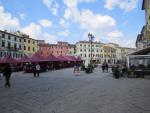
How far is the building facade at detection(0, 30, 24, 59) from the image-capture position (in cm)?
6888

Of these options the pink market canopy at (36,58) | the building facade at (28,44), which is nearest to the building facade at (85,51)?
the building facade at (28,44)

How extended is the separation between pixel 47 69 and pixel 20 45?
4039cm

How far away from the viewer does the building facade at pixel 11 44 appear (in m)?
68.9

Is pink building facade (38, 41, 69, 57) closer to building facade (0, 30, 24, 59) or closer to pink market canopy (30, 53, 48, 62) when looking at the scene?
building facade (0, 30, 24, 59)

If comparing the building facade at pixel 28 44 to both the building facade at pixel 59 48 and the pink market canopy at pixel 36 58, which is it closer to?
the building facade at pixel 59 48

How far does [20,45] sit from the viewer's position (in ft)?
267

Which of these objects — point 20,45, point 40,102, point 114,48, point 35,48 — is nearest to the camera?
point 40,102

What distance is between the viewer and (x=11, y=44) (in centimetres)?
7481

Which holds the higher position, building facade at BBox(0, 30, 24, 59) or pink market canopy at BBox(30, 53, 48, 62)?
building facade at BBox(0, 30, 24, 59)

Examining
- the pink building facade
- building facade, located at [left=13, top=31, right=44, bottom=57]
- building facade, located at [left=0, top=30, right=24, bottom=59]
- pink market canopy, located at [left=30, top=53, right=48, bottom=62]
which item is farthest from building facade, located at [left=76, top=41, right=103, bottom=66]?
pink market canopy, located at [left=30, top=53, right=48, bottom=62]

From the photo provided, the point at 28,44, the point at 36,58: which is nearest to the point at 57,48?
the point at 28,44

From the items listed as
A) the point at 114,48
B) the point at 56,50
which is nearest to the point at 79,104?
the point at 56,50

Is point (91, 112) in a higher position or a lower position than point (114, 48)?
lower

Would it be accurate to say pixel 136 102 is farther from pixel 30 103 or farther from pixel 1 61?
pixel 1 61
